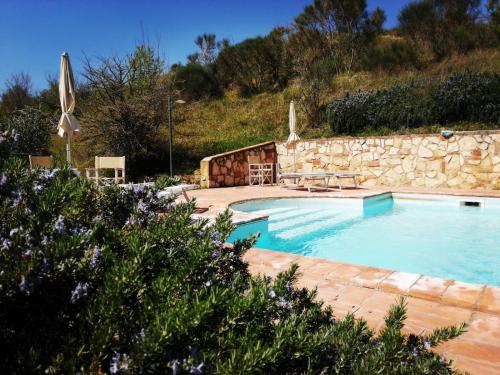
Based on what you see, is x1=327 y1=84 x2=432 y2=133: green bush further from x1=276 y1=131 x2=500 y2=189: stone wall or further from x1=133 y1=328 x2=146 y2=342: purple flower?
x1=133 y1=328 x2=146 y2=342: purple flower

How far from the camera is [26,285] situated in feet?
3.30

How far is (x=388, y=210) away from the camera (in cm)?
935

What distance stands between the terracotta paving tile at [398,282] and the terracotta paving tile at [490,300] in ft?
1.66

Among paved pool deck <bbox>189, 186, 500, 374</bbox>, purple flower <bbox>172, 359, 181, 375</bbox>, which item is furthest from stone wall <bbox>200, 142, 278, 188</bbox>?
purple flower <bbox>172, 359, 181, 375</bbox>

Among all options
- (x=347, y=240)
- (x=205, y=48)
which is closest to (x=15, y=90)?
(x=205, y=48)

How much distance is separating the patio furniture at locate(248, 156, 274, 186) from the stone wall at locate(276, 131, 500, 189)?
0.89 metres

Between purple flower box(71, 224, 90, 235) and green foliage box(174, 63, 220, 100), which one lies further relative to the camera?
green foliage box(174, 63, 220, 100)

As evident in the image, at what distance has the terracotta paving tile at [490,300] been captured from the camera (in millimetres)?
2719

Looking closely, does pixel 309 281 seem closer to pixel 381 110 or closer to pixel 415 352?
pixel 415 352

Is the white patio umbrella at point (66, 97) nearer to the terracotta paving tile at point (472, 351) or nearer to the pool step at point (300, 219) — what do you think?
the pool step at point (300, 219)

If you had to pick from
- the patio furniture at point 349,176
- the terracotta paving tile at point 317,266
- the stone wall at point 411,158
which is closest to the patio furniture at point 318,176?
the patio furniture at point 349,176

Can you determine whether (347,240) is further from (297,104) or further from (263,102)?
(263,102)

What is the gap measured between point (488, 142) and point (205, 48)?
25064 mm

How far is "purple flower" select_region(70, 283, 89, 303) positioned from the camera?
1.09 m
